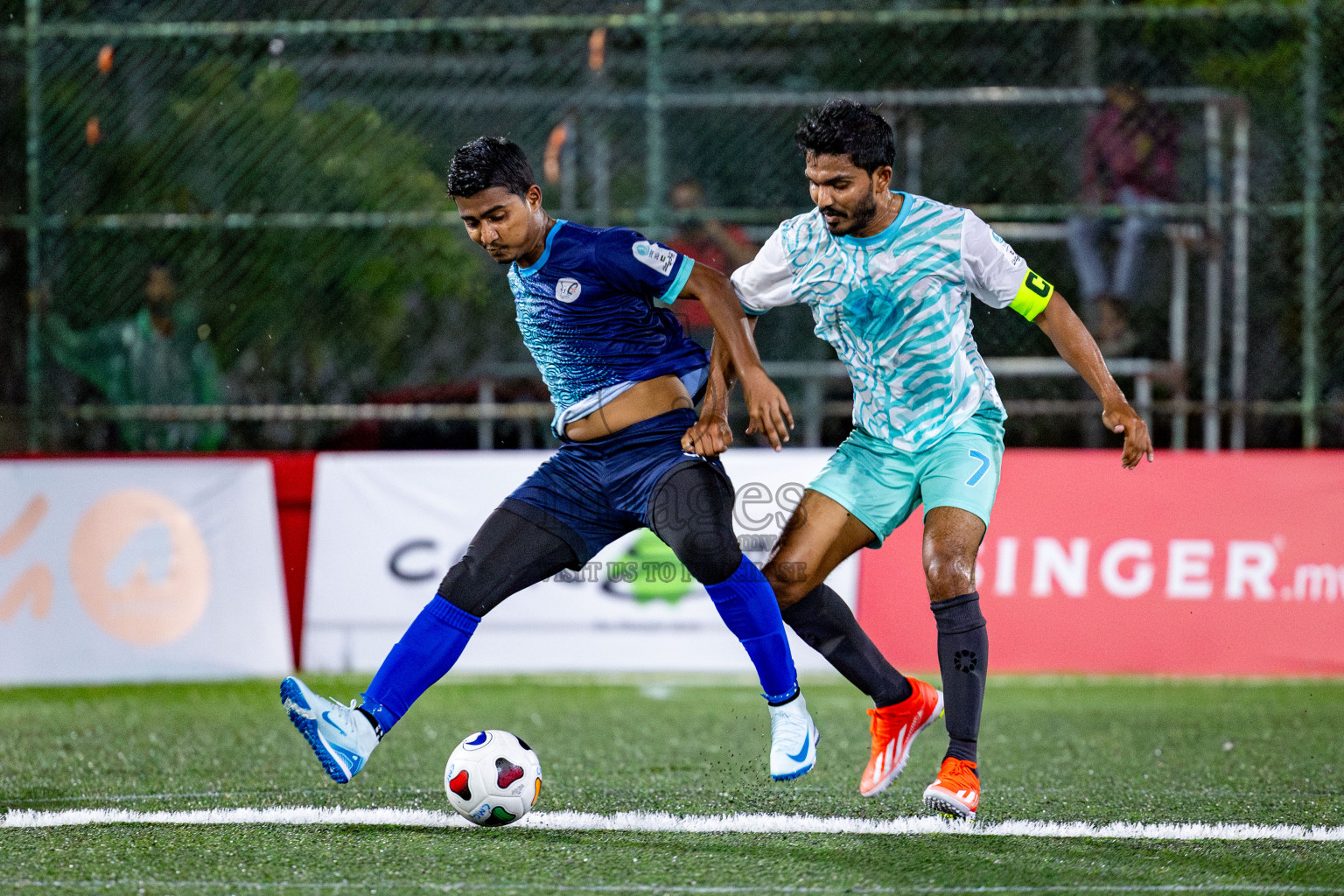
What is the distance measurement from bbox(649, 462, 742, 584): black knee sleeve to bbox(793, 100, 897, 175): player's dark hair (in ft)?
3.04

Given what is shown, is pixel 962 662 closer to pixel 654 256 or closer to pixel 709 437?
pixel 709 437

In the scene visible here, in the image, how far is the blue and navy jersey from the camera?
415 centimetres

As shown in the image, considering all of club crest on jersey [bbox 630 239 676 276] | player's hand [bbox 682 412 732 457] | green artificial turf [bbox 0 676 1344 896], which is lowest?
green artificial turf [bbox 0 676 1344 896]

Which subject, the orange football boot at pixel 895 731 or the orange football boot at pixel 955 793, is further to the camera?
the orange football boot at pixel 895 731

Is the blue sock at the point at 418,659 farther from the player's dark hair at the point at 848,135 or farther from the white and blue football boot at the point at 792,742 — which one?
the player's dark hair at the point at 848,135

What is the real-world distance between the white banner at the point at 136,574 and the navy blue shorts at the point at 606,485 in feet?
13.4

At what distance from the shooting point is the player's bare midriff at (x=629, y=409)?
4246 millimetres

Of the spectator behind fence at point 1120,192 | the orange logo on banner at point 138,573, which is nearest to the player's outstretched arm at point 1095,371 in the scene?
the spectator behind fence at point 1120,192

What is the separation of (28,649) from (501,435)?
2.76m

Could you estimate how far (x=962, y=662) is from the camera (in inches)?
160

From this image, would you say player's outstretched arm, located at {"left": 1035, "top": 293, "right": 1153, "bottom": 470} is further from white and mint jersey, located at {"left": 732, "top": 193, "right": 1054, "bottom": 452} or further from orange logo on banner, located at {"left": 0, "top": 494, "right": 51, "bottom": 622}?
orange logo on banner, located at {"left": 0, "top": 494, "right": 51, "bottom": 622}

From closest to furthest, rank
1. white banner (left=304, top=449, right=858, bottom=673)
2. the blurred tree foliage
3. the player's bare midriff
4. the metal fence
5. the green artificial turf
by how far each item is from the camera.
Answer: the green artificial turf < the player's bare midriff < white banner (left=304, top=449, right=858, bottom=673) < the metal fence < the blurred tree foliage

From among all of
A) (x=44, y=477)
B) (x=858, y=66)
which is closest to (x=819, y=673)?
(x=858, y=66)

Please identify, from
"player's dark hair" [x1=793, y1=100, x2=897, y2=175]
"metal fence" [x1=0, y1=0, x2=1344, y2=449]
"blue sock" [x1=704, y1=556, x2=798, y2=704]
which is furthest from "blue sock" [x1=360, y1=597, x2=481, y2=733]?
"metal fence" [x1=0, y1=0, x2=1344, y2=449]
